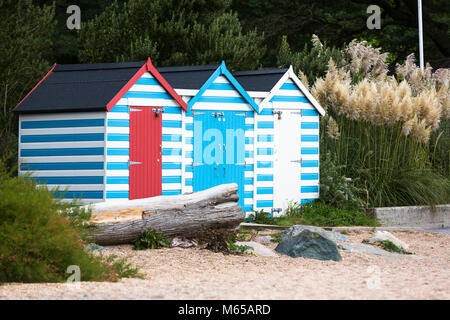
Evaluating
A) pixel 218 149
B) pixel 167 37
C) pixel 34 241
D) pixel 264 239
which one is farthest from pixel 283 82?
pixel 34 241

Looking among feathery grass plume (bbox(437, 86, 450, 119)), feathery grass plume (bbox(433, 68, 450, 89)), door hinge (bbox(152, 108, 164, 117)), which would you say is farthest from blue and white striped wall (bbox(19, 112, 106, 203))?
feathery grass plume (bbox(433, 68, 450, 89))

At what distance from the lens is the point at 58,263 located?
718 centimetres

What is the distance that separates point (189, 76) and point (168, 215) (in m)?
4.54

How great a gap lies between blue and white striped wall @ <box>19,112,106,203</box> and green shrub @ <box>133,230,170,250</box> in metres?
2.43

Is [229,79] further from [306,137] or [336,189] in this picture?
[336,189]

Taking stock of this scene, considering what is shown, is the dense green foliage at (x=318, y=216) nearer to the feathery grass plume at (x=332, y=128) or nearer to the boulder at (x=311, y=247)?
the feathery grass plume at (x=332, y=128)

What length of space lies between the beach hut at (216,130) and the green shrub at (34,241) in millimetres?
5464

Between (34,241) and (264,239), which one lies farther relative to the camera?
(264,239)

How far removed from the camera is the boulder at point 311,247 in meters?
9.73

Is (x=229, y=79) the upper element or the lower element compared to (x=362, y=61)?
lower

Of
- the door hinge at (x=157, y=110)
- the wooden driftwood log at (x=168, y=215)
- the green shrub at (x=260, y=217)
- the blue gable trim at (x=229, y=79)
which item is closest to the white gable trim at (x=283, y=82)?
the blue gable trim at (x=229, y=79)

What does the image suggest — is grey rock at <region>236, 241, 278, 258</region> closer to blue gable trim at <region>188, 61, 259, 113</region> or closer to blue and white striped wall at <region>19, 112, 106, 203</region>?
blue and white striped wall at <region>19, 112, 106, 203</region>

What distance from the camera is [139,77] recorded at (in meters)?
12.2
